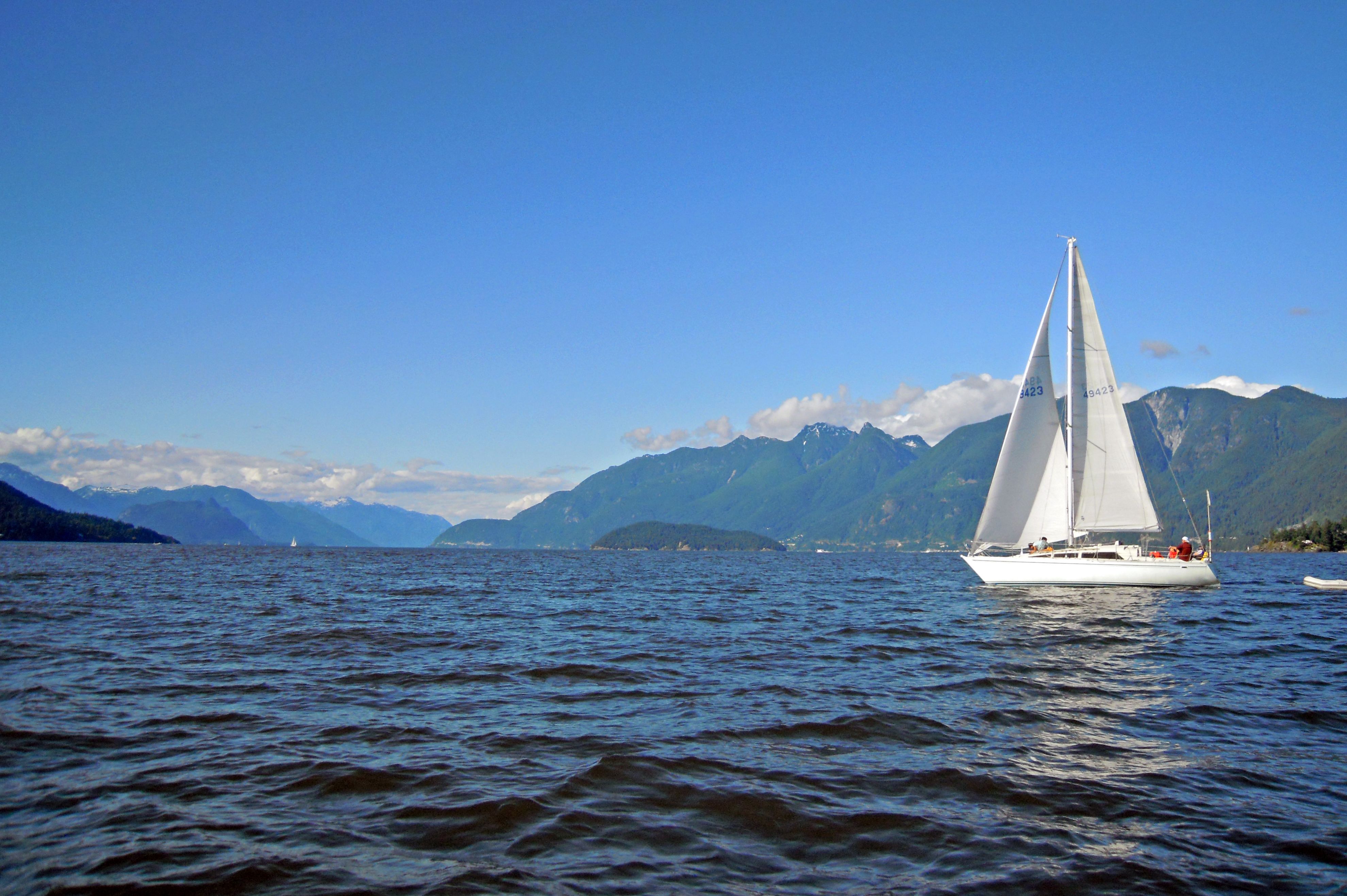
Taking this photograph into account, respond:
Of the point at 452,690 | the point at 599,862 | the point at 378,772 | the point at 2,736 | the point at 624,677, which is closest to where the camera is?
the point at 599,862

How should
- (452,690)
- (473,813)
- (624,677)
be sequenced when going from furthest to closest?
(624,677), (452,690), (473,813)

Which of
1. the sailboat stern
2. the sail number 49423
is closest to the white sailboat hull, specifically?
the sailboat stern

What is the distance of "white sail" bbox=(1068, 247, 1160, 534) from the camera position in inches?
1750

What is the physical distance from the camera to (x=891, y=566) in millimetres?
115312

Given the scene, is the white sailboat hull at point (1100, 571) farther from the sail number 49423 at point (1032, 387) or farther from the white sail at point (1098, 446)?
the sail number 49423 at point (1032, 387)

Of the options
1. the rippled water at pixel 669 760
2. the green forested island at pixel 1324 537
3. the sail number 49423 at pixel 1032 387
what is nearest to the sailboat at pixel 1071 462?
the sail number 49423 at pixel 1032 387

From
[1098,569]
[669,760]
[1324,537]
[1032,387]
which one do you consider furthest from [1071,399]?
[1324,537]

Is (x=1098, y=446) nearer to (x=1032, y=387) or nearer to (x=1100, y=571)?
(x=1032, y=387)

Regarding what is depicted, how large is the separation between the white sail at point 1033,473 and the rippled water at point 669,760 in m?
19.7

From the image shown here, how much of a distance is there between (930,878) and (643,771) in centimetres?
422

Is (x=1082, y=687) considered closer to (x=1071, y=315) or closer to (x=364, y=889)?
(x=364, y=889)

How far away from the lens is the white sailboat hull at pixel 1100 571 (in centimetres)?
4044

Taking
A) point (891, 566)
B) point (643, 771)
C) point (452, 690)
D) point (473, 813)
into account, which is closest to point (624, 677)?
point (452, 690)

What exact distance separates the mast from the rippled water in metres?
19.2
